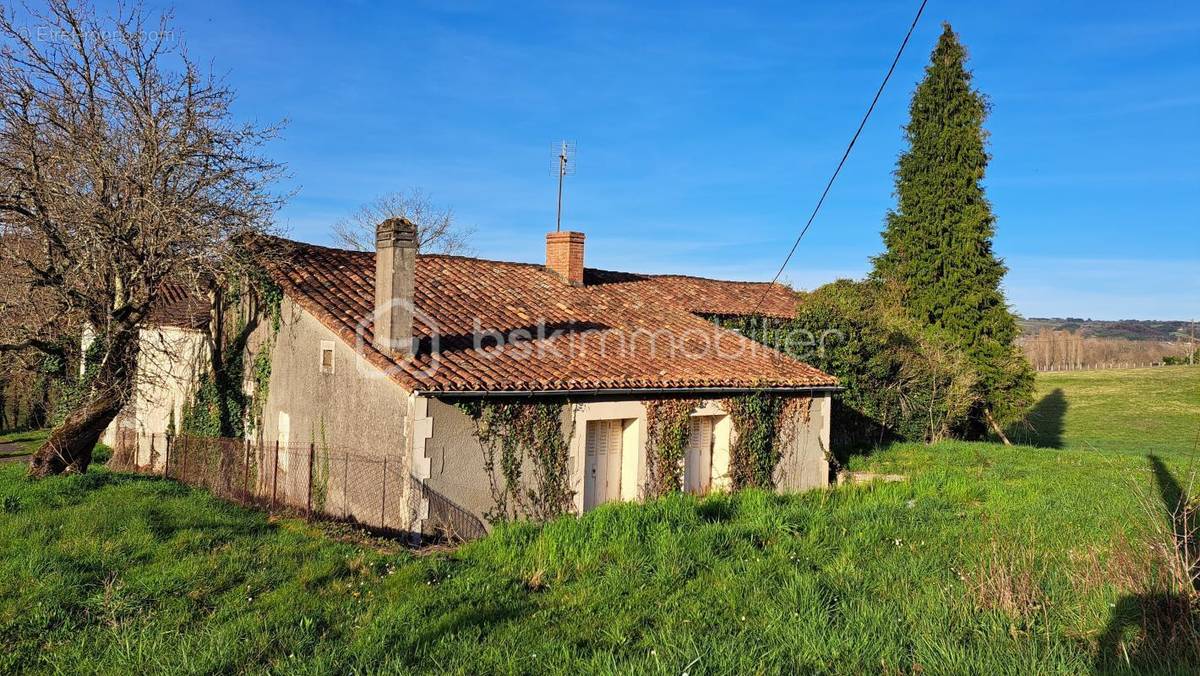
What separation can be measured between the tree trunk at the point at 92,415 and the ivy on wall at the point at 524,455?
609cm

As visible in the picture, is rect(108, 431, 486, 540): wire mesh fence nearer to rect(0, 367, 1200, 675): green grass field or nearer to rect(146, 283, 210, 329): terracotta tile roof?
rect(0, 367, 1200, 675): green grass field

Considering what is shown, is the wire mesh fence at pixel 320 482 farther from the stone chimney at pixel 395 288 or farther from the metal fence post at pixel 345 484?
the stone chimney at pixel 395 288

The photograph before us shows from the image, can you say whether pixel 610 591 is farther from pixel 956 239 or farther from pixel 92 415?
pixel 956 239

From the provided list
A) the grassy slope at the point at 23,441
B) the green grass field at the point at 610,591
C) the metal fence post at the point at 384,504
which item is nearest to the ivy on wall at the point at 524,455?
the metal fence post at the point at 384,504

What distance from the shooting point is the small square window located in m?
12.2

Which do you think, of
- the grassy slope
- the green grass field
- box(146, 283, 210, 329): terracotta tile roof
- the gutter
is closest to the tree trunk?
the green grass field

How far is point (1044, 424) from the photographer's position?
37312mm

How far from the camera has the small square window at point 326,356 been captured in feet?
40.1

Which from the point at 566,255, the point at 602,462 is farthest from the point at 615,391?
the point at 566,255

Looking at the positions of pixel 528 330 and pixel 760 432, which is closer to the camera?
pixel 528 330

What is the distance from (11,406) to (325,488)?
2783 cm

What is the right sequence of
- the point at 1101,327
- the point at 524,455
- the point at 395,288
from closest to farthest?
1. the point at 524,455
2. the point at 395,288
3. the point at 1101,327

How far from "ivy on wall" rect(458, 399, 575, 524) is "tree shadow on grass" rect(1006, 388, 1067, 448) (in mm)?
19053

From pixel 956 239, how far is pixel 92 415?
77.1ft
